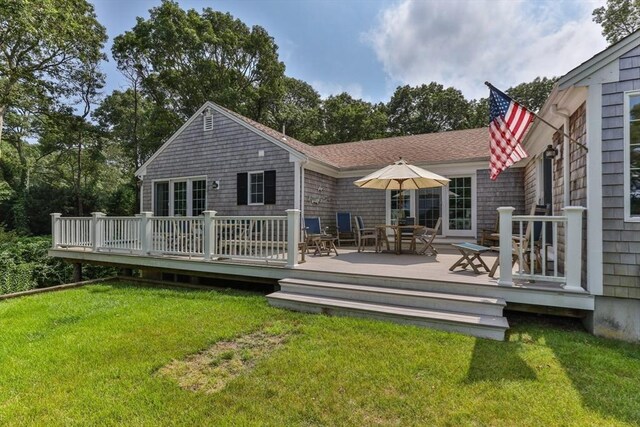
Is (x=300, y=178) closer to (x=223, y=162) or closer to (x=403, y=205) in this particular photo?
(x=223, y=162)

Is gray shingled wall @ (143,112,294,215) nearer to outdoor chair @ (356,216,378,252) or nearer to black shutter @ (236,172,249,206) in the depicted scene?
black shutter @ (236,172,249,206)

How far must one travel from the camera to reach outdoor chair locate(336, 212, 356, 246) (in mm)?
9234

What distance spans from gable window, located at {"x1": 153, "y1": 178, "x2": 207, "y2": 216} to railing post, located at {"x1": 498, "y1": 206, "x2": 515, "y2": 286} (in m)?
8.53

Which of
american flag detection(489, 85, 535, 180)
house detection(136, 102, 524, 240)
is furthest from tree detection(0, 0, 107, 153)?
american flag detection(489, 85, 535, 180)

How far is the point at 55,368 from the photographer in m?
2.96

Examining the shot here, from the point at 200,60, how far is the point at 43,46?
719 cm

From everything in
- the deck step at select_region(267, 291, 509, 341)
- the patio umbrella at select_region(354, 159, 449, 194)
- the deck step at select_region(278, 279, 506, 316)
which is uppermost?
the patio umbrella at select_region(354, 159, 449, 194)

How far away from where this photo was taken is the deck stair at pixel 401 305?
11.8ft

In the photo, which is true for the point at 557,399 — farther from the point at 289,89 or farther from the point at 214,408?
the point at 289,89

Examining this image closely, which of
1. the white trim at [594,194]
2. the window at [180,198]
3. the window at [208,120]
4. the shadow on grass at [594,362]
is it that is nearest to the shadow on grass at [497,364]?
the shadow on grass at [594,362]

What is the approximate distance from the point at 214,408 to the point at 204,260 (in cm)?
418

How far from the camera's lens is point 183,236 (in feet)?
21.8

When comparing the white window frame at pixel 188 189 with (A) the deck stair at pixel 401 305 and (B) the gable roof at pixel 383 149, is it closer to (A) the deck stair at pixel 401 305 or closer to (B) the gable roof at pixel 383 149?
(B) the gable roof at pixel 383 149

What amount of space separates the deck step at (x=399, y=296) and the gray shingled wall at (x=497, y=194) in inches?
201
